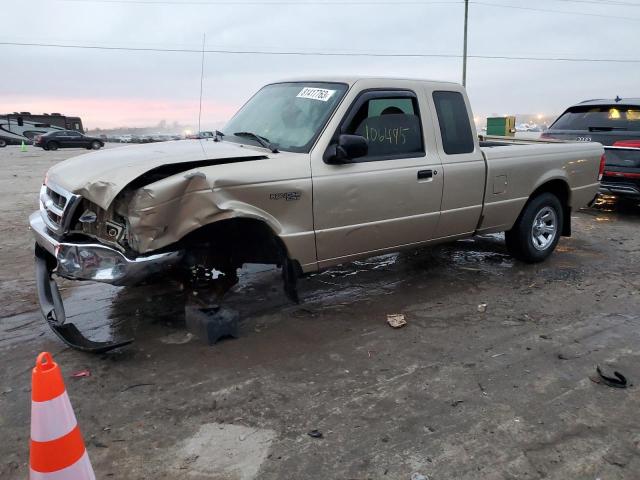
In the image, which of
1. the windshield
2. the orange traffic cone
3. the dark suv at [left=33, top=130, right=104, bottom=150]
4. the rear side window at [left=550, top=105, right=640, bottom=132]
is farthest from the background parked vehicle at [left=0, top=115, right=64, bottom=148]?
the orange traffic cone

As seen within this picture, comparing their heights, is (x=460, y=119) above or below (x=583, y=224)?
above

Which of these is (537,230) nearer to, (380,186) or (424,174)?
(424,174)

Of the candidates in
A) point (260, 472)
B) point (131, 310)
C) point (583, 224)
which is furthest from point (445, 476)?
point (583, 224)

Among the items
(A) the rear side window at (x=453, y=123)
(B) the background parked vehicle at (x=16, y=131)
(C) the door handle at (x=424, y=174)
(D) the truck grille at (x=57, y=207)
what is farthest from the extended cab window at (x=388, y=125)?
(B) the background parked vehicle at (x=16, y=131)

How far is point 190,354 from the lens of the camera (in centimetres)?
380

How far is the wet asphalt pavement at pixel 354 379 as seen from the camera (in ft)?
8.82

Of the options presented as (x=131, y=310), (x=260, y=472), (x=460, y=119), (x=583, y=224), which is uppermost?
(x=460, y=119)

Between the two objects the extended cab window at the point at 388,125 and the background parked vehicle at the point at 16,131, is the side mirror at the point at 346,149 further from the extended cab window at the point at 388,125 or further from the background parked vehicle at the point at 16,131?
the background parked vehicle at the point at 16,131

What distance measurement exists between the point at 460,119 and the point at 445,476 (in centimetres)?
360

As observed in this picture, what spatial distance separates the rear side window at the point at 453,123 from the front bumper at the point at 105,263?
2.86m

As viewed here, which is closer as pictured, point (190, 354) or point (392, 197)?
point (190, 354)

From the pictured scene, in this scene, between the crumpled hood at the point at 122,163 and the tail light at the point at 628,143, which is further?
the tail light at the point at 628,143

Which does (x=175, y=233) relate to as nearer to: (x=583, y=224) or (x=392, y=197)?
(x=392, y=197)

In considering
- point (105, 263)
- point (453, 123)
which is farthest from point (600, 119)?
point (105, 263)
